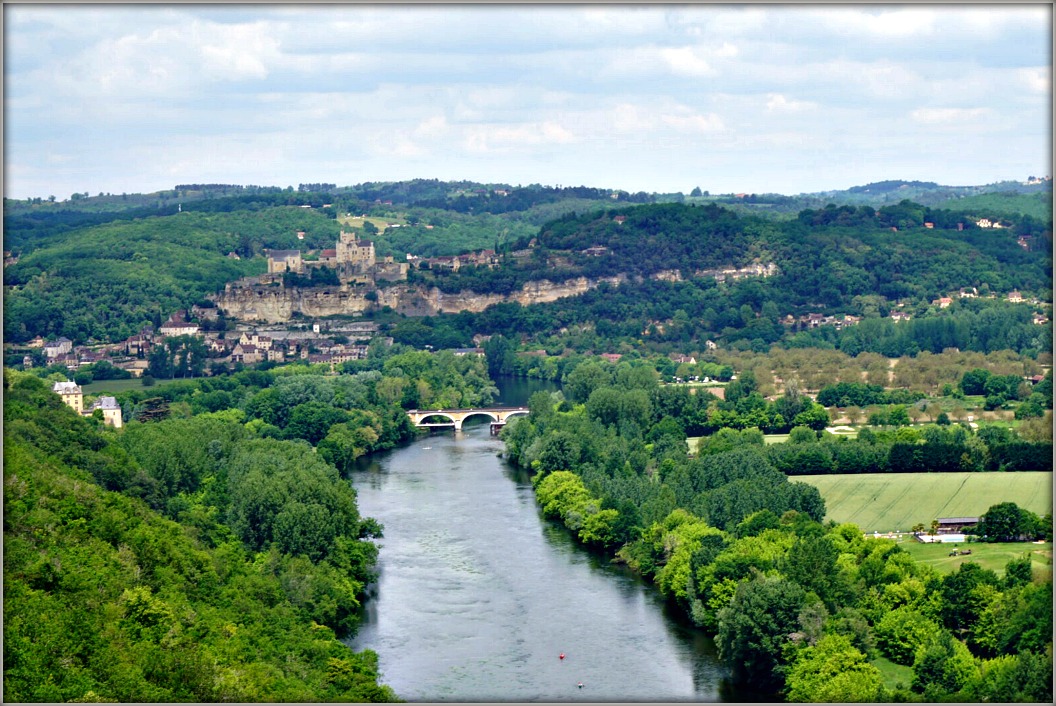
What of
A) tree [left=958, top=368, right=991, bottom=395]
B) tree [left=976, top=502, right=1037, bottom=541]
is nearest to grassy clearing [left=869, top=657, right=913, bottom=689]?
tree [left=976, top=502, right=1037, bottom=541]

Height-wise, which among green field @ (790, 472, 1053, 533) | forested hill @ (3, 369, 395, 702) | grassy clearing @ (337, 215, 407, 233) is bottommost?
green field @ (790, 472, 1053, 533)

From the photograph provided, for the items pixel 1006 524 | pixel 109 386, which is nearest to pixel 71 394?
pixel 109 386

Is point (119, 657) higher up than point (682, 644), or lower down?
higher up

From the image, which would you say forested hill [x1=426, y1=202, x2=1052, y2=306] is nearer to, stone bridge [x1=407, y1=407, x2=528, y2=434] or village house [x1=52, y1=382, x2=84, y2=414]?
stone bridge [x1=407, y1=407, x2=528, y2=434]

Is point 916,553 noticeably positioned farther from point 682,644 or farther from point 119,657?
point 119,657

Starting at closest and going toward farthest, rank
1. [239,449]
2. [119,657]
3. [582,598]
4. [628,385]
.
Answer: [119,657]
[582,598]
[239,449]
[628,385]

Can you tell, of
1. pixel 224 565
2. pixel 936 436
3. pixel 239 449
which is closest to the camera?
pixel 224 565

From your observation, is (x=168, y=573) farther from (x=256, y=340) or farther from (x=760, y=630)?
(x=256, y=340)

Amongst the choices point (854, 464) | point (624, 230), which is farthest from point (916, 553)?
point (624, 230)
